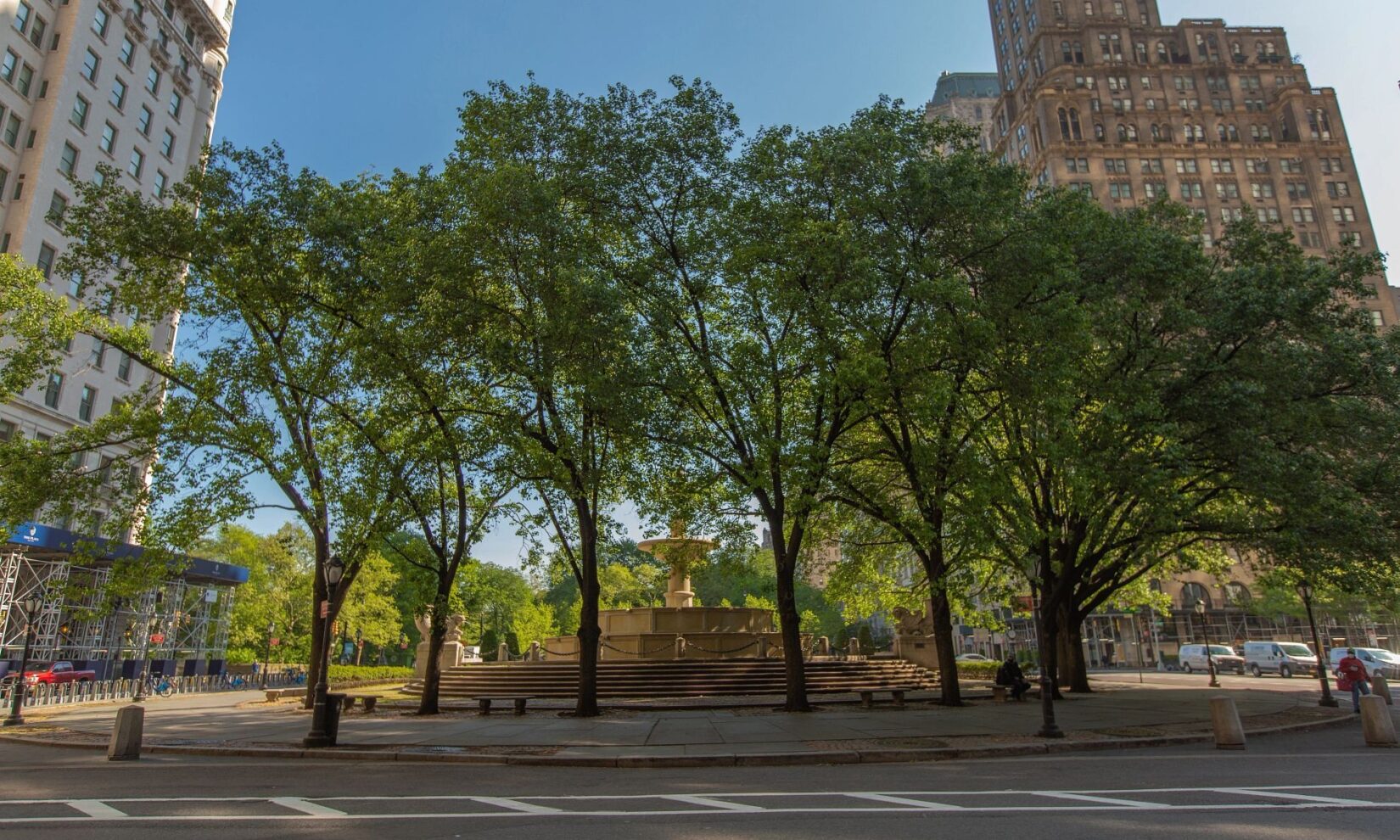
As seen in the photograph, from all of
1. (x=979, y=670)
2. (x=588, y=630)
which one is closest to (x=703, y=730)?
(x=588, y=630)

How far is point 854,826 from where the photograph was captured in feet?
23.8

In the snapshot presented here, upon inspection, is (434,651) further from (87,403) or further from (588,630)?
(87,403)

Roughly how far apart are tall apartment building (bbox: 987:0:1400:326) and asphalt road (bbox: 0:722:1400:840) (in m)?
80.0

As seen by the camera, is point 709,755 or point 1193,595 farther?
point 1193,595

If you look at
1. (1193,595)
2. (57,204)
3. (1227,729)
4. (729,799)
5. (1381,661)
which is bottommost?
(729,799)

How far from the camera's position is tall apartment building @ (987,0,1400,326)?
8288cm

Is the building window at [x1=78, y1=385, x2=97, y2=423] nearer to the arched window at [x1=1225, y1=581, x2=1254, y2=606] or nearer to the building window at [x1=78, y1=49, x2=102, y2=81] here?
the building window at [x1=78, y1=49, x2=102, y2=81]

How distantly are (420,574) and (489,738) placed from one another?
7.50 meters

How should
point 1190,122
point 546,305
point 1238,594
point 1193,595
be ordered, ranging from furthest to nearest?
point 1190,122
point 1193,595
point 1238,594
point 546,305

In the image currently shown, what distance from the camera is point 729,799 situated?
8.98 m

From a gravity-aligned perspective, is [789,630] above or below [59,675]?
above

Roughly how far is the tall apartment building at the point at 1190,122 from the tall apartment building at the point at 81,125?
71.8 meters

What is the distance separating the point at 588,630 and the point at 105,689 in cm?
2360

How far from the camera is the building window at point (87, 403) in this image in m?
43.8
